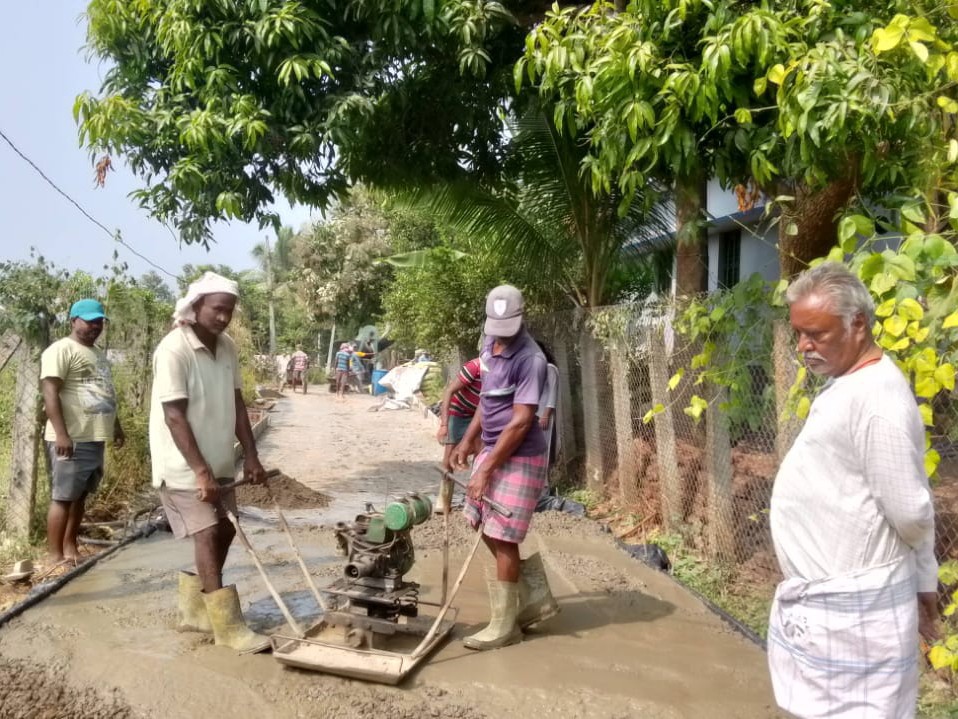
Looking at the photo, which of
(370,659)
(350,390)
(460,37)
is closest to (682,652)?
(370,659)

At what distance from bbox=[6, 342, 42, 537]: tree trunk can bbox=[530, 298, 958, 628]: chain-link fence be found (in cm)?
444

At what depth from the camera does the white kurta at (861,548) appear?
222 cm

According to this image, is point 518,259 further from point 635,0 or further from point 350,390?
point 350,390

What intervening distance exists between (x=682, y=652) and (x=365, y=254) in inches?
1139

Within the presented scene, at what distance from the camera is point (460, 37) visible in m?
6.74

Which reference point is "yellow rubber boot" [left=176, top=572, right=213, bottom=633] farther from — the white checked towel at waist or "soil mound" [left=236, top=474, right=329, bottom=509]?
"soil mound" [left=236, top=474, right=329, bottom=509]

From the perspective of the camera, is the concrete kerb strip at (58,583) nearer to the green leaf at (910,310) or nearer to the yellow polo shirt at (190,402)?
the yellow polo shirt at (190,402)

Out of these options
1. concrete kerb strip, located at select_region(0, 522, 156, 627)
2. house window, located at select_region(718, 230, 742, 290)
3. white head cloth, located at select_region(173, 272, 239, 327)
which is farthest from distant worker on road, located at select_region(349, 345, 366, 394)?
white head cloth, located at select_region(173, 272, 239, 327)

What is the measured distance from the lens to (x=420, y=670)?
4.11 metres

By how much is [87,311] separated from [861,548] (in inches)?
202

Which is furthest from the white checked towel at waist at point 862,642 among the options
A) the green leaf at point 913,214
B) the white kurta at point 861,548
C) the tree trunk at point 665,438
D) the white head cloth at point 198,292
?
the tree trunk at point 665,438

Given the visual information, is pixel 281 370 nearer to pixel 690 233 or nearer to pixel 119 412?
pixel 119 412

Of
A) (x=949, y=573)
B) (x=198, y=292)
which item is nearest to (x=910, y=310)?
(x=949, y=573)

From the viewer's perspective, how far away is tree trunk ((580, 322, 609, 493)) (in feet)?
28.1
